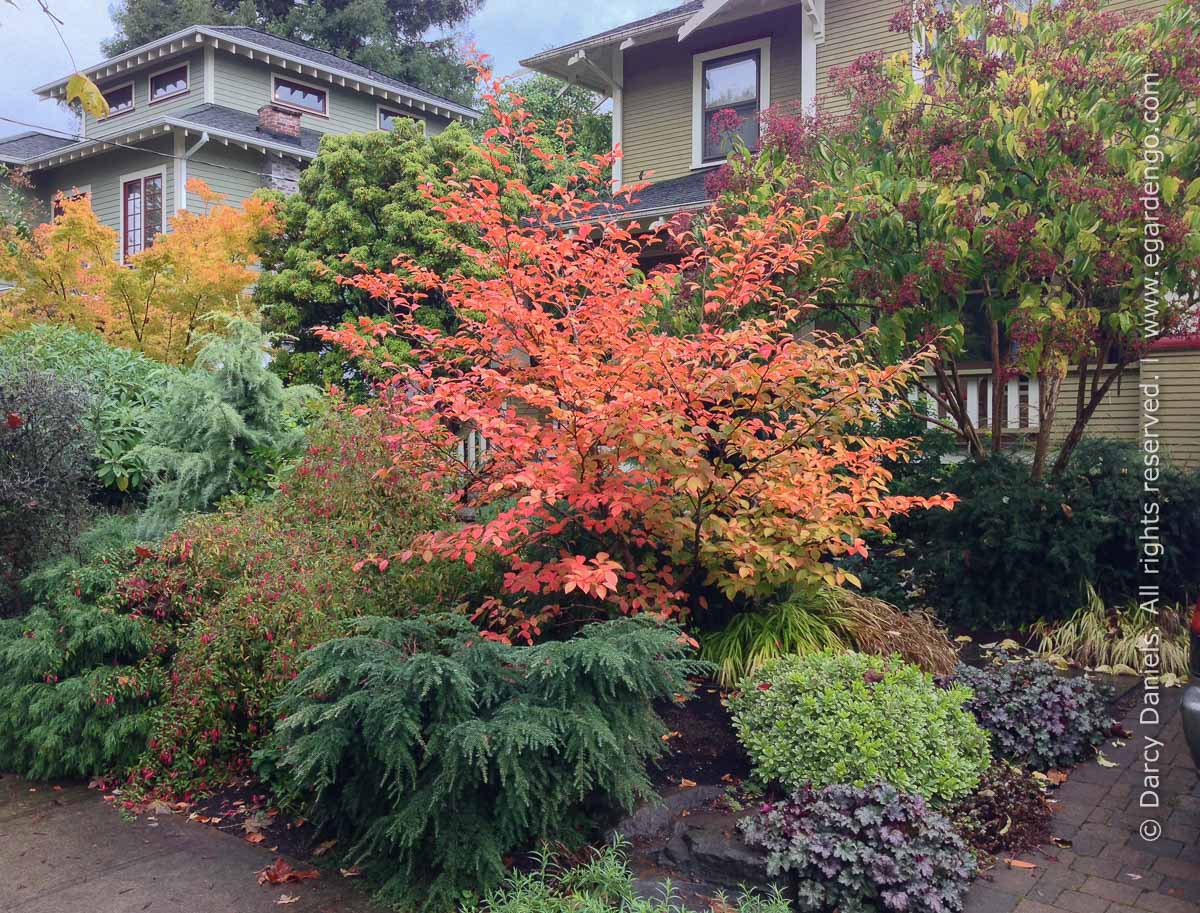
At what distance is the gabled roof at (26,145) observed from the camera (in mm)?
22562

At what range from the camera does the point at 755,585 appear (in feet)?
17.1

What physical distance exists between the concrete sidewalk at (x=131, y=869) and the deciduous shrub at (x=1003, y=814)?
253 cm

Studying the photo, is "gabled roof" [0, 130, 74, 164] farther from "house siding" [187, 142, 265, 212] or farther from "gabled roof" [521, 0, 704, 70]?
"gabled roof" [521, 0, 704, 70]

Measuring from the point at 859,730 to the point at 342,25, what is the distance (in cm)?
3505

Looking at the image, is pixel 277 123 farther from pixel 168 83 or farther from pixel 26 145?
pixel 26 145

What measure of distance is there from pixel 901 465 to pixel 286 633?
18.2 feet

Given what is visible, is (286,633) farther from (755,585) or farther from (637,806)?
(755,585)

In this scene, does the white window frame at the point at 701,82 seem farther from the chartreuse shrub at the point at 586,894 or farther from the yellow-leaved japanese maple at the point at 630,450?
the chartreuse shrub at the point at 586,894

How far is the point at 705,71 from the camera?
547 inches

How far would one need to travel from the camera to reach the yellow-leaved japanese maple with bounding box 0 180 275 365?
42.9 feet

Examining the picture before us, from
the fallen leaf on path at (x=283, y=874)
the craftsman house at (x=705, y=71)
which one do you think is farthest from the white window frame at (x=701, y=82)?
the fallen leaf on path at (x=283, y=874)

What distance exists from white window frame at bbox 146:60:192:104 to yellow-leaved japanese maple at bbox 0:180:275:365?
8548 mm

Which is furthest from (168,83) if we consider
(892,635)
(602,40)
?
(892,635)

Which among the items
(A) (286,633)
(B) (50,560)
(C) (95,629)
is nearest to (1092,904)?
(A) (286,633)
